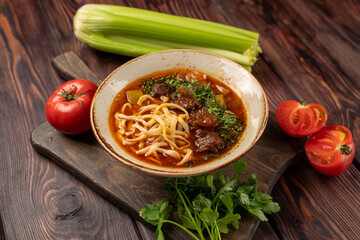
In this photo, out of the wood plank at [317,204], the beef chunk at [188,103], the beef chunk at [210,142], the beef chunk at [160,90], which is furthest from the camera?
the beef chunk at [160,90]

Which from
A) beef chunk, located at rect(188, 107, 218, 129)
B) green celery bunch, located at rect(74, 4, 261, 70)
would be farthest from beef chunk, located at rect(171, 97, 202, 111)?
green celery bunch, located at rect(74, 4, 261, 70)

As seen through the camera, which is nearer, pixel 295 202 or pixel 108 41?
pixel 295 202

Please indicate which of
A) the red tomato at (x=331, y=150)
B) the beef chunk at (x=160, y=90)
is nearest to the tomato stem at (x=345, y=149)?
the red tomato at (x=331, y=150)

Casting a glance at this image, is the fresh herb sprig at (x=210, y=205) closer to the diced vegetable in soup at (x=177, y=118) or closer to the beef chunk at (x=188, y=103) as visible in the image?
the diced vegetable in soup at (x=177, y=118)

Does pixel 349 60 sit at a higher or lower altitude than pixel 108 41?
higher

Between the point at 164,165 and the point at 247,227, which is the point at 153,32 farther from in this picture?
the point at 247,227

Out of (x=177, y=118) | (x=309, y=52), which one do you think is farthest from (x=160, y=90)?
(x=309, y=52)

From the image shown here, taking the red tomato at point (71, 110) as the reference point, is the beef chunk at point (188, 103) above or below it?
above

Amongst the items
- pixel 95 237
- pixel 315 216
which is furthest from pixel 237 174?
pixel 95 237
